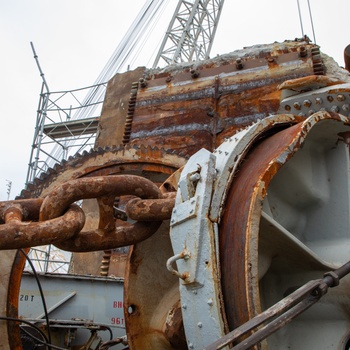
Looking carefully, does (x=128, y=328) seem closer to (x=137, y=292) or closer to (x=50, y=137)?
(x=137, y=292)

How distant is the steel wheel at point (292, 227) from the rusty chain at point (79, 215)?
357 mm

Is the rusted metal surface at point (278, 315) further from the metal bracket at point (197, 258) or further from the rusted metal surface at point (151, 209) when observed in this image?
the rusted metal surface at point (151, 209)

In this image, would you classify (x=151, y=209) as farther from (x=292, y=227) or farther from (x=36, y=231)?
(x=292, y=227)

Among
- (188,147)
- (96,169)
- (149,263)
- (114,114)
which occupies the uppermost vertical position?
(114,114)

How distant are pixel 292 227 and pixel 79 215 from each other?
3.22ft

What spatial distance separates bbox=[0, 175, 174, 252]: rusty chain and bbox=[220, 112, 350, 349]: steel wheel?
14.0 inches

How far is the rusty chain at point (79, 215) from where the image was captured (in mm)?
1512

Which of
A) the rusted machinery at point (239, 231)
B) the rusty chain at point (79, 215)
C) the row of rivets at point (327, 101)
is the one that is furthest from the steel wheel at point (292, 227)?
the rusty chain at point (79, 215)

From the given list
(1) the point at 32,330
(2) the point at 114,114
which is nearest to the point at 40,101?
(2) the point at 114,114

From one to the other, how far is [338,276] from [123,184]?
32.6 inches

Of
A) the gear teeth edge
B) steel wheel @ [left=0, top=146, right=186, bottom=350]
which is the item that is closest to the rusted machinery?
steel wheel @ [left=0, top=146, right=186, bottom=350]

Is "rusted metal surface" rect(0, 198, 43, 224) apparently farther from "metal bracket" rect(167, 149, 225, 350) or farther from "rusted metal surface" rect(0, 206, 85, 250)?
"metal bracket" rect(167, 149, 225, 350)

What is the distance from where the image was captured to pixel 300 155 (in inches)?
80.7

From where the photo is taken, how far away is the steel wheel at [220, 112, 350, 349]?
4.82ft
